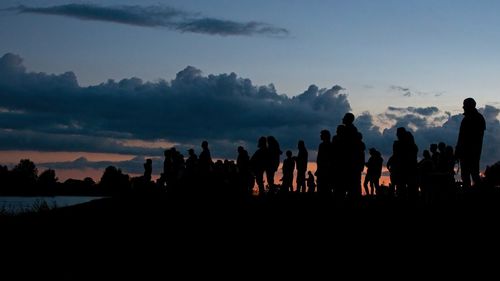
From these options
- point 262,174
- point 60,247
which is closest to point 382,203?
point 262,174

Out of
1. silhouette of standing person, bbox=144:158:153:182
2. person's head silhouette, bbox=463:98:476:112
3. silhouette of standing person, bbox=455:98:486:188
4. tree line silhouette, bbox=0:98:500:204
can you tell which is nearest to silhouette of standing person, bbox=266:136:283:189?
tree line silhouette, bbox=0:98:500:204

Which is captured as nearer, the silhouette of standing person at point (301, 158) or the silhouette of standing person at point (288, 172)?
the silhouette of standing person at point (301, 158)

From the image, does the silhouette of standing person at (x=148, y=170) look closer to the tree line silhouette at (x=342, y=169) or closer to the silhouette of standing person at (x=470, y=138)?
the tree line silhouette at (x=342, y=169)

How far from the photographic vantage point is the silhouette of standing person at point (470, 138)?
1784 cm

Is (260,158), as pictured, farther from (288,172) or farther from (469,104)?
(469,104)

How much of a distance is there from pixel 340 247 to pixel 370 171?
51.7ft

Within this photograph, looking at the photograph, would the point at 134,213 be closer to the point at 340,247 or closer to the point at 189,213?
the point at 189,213

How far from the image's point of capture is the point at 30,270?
61.9 ft

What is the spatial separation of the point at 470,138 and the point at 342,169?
3.18 meters

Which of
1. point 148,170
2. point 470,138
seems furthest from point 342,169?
point 148,170

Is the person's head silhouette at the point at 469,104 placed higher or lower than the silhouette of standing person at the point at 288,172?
higher

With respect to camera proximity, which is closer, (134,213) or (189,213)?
(189,213)

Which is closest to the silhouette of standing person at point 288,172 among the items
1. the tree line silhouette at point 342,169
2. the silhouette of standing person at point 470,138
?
the tree line silhouette at point 342,169

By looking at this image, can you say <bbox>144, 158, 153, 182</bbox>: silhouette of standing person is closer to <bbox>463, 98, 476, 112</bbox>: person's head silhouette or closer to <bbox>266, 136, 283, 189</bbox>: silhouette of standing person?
<bbox>266, 136, 283, 189</bbox>: silhouette of standing person
